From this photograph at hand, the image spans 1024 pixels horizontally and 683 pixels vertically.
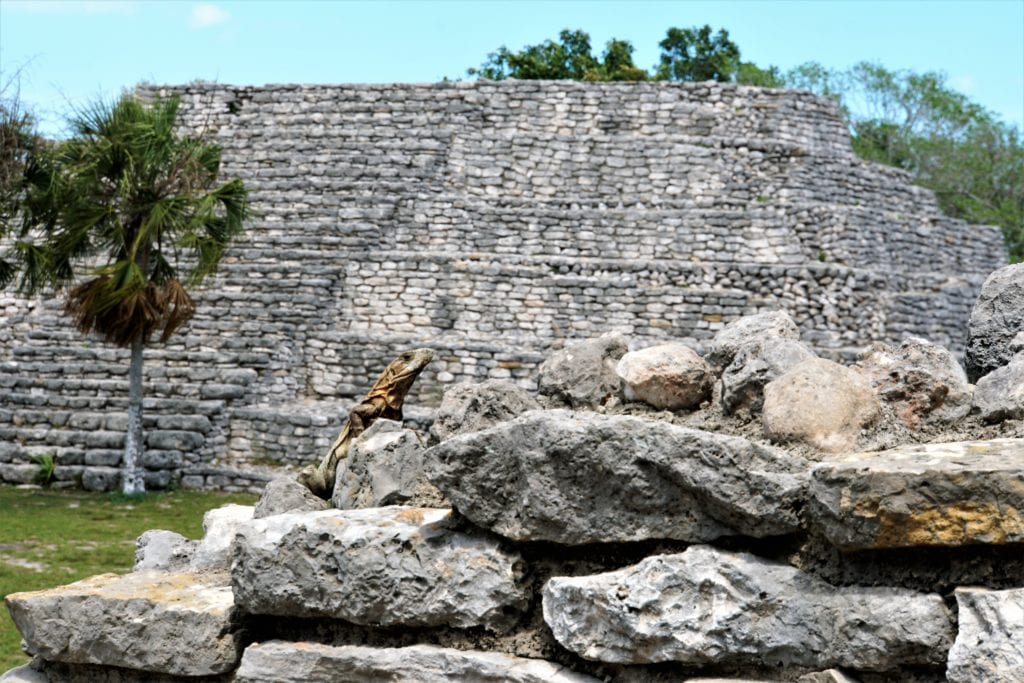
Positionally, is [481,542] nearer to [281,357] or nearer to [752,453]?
[752,453]

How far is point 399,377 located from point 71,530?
715 centimetres

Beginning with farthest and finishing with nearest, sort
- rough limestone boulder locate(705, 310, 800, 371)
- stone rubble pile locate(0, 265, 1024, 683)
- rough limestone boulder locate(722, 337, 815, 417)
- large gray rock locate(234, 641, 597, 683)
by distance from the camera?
rough limestone boulder locate(705, 310, 800, 371) → rough limestone boulder locate(722, 337, 815, 417) → large gray rock locate(234, 641, 597, 683) → stone rubble pile locate(0, 265, 1024, 683)

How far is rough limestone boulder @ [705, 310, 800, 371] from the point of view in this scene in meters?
3.65

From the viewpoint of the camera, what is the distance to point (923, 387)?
3.19 m

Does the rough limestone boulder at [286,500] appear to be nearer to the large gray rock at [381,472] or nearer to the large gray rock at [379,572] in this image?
the large gray rock at [381,472]

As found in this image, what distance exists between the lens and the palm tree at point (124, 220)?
1246 centimetres

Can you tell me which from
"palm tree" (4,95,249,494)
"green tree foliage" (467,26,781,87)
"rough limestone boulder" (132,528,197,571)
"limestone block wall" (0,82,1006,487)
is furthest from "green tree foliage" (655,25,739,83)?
"rough limestone boulder" (132,528,197,571)

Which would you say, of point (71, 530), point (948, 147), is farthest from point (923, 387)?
point (948, 147)

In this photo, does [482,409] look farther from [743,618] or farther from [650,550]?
[743,618]

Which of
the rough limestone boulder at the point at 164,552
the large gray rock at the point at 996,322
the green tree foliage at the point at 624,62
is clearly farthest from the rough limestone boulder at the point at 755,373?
the green tree foliage at the point at 624,62

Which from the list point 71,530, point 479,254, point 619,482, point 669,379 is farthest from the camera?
point 479,254

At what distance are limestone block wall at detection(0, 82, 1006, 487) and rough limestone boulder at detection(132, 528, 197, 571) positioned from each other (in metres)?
8.85

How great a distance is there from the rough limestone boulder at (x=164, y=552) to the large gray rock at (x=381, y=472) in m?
0.67

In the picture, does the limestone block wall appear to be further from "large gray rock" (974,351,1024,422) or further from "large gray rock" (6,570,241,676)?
"large gray rock" (974,351,1024,422)
